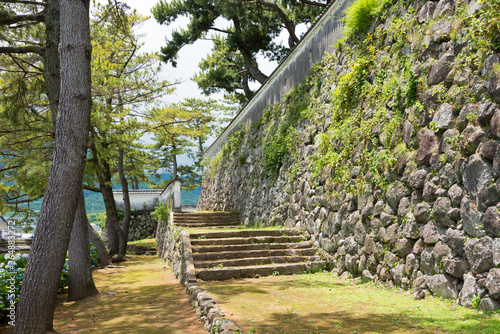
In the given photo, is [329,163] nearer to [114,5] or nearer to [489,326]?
[489,326]

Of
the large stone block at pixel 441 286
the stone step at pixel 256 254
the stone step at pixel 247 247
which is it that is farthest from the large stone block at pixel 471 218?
the stone step at pixel 247 247

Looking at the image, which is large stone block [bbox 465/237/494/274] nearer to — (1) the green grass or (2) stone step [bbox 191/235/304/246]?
(1) the green grass

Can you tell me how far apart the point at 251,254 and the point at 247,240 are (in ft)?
1.58

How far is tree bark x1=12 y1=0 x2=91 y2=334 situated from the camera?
13.4 ft

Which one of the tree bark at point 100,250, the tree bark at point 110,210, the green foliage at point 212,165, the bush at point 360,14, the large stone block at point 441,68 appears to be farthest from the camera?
the green foliage at point 212,165

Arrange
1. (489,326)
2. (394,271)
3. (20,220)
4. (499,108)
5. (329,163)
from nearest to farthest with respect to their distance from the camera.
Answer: (489,326), (499,108), (394,271), (329,163), (20,220)

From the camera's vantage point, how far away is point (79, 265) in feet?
22.3

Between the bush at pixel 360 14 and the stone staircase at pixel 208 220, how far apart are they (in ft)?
25.7

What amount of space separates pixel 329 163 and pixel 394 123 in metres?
1.99

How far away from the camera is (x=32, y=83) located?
9.04 m

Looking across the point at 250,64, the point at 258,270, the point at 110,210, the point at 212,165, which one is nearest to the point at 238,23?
the point at 250,64

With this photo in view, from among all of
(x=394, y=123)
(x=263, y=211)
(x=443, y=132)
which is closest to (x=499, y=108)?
(x=443, y=132)

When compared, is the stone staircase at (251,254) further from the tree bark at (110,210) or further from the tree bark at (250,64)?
the tree bark at (250,64)

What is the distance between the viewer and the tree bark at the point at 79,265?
6.73 meters
